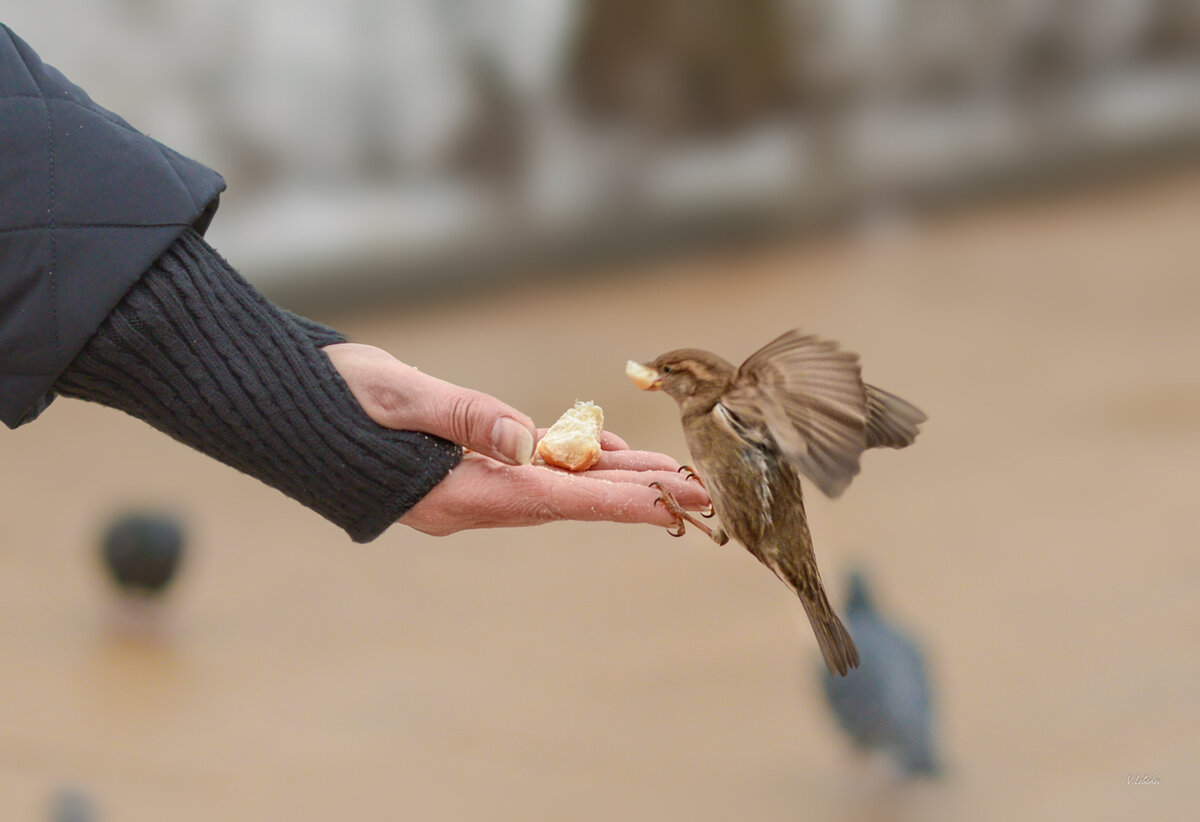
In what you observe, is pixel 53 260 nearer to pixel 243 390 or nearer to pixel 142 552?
pixel 243 390

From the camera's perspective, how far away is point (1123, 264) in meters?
6.14

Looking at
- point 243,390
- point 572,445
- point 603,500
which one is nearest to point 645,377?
point 603,500

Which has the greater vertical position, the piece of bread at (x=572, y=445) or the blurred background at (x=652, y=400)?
the blurred background at (x=652, y=400)

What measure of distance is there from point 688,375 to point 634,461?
0.31 m

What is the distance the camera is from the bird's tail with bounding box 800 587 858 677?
1.45m

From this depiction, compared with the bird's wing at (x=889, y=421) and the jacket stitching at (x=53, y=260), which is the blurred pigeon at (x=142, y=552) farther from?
the bird's wing at (x=889, y=421)

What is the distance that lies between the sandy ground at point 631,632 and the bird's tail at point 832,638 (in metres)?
1.38

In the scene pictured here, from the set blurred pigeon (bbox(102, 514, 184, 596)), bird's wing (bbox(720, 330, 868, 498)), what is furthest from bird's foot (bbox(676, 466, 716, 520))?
blurred pigeon (bbox(102, 514, 184, 596))

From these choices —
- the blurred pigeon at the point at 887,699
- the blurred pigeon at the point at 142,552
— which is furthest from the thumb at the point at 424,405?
the blurred pigeon at the point at 142,552

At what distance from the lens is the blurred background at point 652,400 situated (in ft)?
9.75

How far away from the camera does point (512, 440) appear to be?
142cm

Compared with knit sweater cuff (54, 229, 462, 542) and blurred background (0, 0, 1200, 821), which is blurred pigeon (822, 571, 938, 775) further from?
knit sweater cuff (54, 229, 462, 542)

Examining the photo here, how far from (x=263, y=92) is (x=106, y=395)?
4.65m

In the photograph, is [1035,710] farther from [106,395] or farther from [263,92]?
[263,92]
